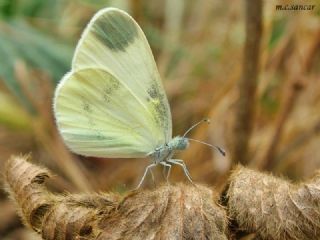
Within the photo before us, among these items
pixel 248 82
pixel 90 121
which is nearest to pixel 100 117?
pixel 90 121

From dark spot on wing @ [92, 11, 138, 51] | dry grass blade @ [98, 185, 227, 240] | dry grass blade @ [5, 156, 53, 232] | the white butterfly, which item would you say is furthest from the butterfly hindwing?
dry grass blade @ [98, 185, 227, 240]

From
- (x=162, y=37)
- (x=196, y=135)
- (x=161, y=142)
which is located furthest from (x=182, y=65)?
(x=161, y=142)

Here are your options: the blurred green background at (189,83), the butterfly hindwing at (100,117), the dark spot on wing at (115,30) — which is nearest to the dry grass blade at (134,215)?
the butterfly hindwing at (100,117)

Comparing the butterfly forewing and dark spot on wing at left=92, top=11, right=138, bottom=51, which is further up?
dark spot on wing at left=92, top=11, right=138, bottom=51

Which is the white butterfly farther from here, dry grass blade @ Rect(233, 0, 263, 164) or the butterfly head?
dry grass blade @ Rect(233, 0, 263, 164)

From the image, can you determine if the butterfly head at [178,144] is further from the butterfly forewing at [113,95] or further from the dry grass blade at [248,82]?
the dry grass blade at [248,82]

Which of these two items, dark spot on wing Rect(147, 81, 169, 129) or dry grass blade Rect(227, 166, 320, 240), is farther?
dark spot on wing Rect(147, 81, 169, 129)

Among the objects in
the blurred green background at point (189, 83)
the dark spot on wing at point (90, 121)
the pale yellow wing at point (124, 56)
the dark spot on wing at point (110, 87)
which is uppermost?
the pale yellow wing at point (124, 56)
